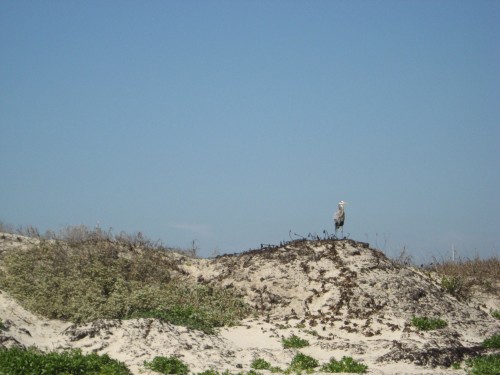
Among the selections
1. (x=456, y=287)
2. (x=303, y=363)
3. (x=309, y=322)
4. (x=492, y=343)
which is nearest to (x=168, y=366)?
(x=303, y=363)

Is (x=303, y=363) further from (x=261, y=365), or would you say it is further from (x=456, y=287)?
(x=456, y=287)

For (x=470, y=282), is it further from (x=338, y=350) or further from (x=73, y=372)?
(x=73, y=372)

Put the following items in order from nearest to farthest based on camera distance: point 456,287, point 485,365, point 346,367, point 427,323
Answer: point 346,367, point 485,365, point 427,323, point 456,287

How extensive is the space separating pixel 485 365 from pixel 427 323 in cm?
435

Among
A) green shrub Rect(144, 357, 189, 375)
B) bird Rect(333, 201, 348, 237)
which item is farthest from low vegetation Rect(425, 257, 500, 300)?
green shrub Rect(144, 357, 189, 375)

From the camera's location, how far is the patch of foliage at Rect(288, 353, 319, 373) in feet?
49.7

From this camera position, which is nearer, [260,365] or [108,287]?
[260,365]

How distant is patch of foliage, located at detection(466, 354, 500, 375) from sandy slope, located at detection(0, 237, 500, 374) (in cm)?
51

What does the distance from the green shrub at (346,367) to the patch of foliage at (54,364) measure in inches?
183

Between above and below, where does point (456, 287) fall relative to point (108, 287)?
above

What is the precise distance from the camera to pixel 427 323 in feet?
63.6

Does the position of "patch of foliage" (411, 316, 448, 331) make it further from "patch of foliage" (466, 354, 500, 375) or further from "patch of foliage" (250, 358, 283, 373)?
"patch of foliage" (250, 358, 283, 373)

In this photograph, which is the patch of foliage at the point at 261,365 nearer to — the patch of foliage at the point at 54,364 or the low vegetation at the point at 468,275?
the patch of foliage at the point at 54,364

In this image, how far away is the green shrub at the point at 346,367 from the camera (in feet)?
48.5
